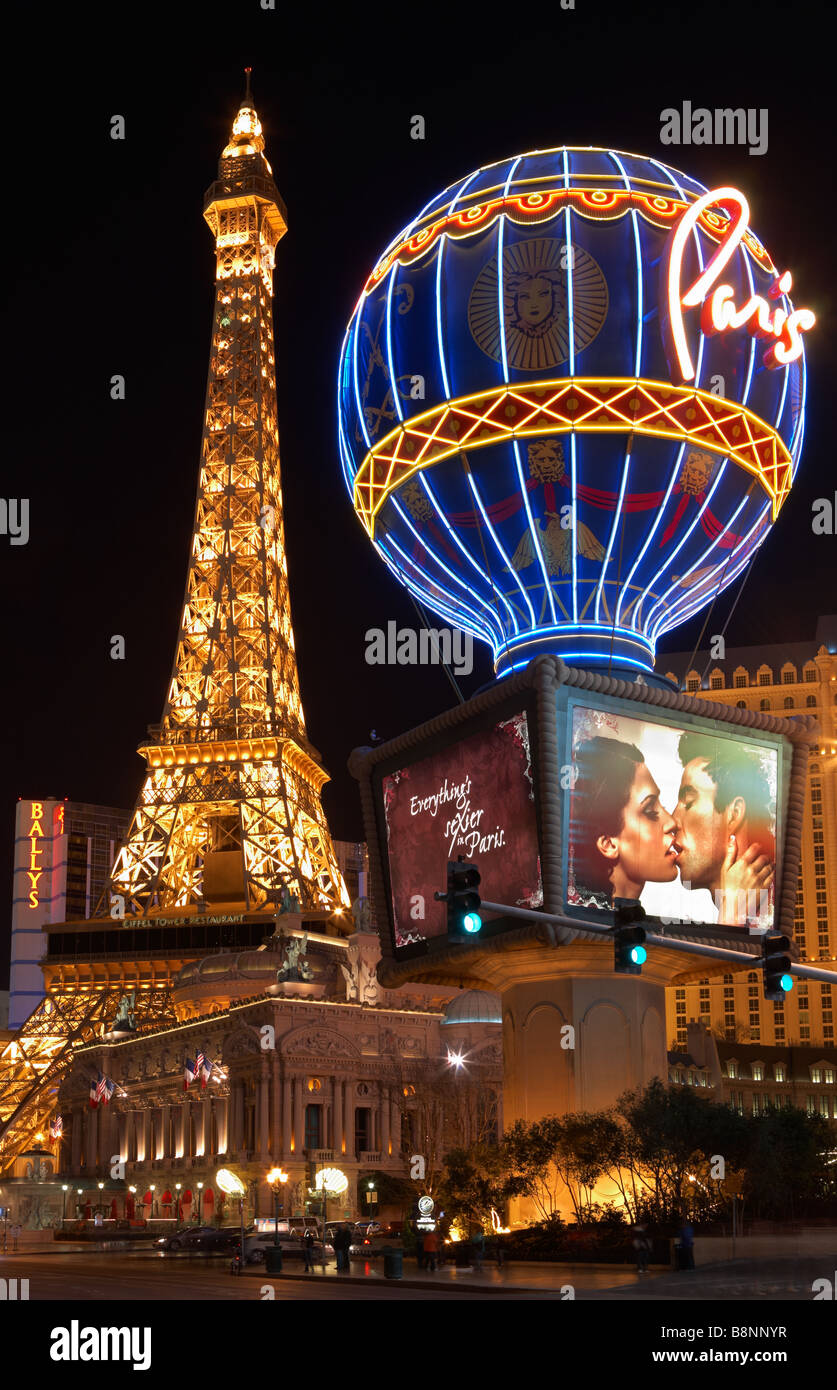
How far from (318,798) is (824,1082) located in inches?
2048

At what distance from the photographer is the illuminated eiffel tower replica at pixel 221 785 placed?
332 ft

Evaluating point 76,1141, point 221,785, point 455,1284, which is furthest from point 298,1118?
point 455,1284

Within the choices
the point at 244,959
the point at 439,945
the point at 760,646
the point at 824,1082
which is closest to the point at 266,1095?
the point at 244,959

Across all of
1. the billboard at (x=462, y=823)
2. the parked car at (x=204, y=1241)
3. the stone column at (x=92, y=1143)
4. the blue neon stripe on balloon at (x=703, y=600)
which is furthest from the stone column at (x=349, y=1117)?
the blue neon stripe on balloon at (x=703, y=600)

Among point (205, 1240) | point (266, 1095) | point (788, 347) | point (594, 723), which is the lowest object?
point (205, 1240)

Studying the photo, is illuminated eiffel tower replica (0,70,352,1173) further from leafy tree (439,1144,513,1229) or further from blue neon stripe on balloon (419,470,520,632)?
blue neon stripe on balloon (419,470,520,632)

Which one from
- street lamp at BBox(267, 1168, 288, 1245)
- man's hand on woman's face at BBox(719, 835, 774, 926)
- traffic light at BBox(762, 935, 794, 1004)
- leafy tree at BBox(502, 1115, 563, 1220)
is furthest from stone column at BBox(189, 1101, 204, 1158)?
traffic light at BBox(762, 935, 794, 1004)

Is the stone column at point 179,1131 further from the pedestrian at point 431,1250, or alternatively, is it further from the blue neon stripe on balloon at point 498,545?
the blue neon stripe on balloon at point 498,545

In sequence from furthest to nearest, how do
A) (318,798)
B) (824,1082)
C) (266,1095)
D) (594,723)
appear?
(824,1082), (318,798), (266,1095), (594,723)

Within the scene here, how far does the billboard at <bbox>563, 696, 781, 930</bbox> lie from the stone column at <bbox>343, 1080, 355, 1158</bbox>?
37127 mm

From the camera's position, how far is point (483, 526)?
42.4 metres

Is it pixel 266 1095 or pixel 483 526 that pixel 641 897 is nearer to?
pixel 483 526

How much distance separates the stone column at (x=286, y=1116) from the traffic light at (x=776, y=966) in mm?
50448

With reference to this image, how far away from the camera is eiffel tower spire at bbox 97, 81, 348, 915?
10369 centimetres
